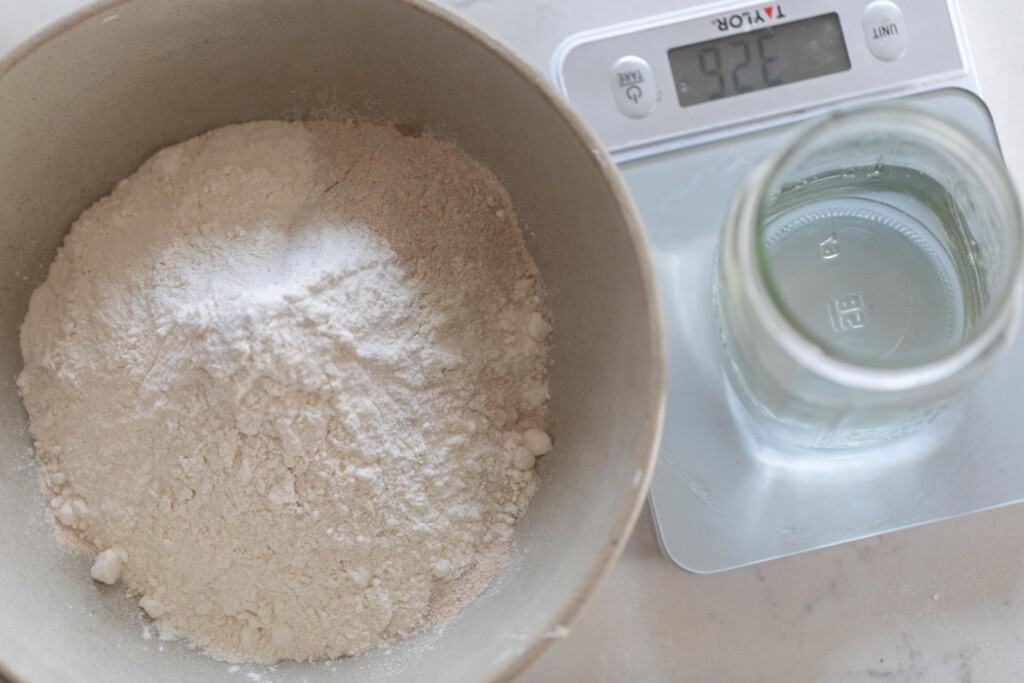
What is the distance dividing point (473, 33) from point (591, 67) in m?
0.17

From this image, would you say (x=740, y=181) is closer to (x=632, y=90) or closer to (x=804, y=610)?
(x=632, y=90)

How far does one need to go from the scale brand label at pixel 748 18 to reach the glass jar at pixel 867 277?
151mm

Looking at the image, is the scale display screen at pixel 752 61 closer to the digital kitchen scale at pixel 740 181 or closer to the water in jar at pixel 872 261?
the digital kitchen scale at pixel 740 181

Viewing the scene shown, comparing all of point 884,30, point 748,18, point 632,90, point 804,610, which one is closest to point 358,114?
point 632,90

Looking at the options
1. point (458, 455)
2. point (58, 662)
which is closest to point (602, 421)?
point (458, 455)

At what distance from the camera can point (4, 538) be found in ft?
2.13

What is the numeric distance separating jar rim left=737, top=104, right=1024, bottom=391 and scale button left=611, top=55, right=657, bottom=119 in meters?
0.19

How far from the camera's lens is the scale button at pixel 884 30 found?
0.75 meters

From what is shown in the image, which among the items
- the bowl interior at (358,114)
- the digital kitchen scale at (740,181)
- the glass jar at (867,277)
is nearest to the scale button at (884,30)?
the digital kitchen scale at (740,181)

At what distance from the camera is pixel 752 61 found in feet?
2.46

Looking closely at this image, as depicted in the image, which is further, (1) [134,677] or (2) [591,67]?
(2) [591,67]

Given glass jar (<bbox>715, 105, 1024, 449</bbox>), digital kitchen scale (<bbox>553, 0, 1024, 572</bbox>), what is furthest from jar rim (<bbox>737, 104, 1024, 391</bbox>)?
digital kitchen scale (<bbox>553, 0, 1024, 572</bbox>)

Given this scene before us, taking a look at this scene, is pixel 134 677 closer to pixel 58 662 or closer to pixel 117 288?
pixel 58 662

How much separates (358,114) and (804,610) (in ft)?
1.70
